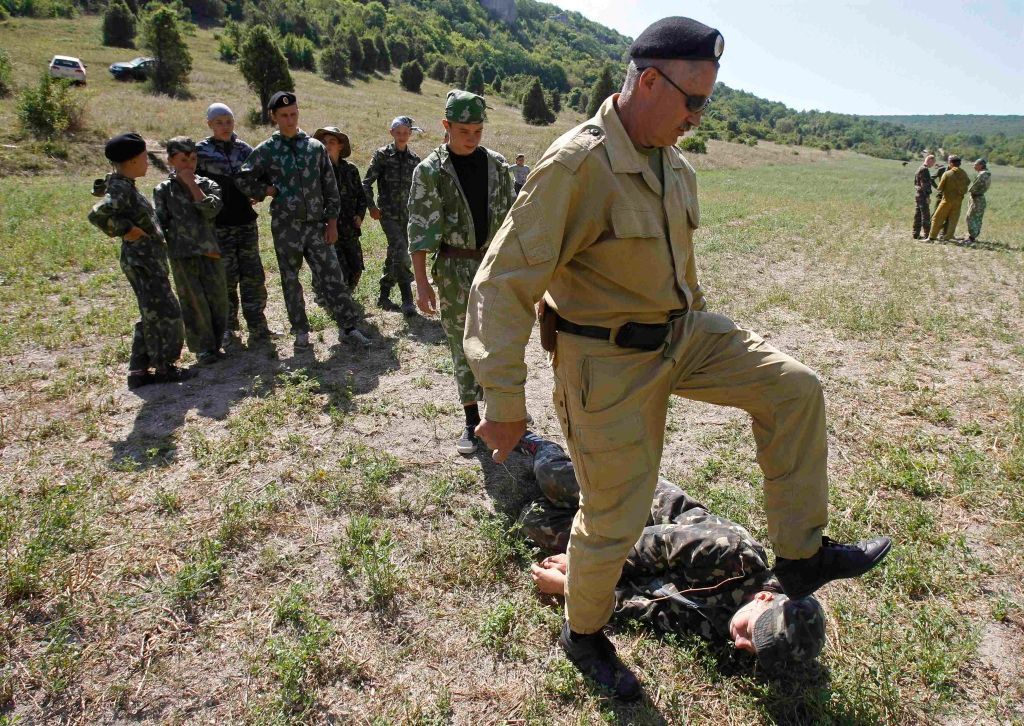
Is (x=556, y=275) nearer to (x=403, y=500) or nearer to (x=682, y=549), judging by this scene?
(x=682, y=549)

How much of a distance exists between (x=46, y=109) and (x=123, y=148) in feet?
64.0

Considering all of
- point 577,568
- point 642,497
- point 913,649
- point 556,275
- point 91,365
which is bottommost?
point 91,365

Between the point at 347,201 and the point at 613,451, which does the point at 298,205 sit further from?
the point at 613,451

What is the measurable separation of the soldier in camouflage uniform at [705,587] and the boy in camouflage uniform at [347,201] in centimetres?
491

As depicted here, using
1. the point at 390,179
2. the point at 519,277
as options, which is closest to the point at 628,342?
the point at 519,277

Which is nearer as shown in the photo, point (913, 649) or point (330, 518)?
point (913, 649)

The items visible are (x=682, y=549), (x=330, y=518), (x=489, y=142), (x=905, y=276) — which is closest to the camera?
(x=682, y=549)

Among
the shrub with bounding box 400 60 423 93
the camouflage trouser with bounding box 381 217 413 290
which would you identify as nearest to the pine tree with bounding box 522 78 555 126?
the shrub with bounding box 400 60 423 93

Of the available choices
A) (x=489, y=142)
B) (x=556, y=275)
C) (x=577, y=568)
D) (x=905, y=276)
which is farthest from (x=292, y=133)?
(x=489, y=142)

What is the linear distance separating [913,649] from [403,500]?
2.50 meters

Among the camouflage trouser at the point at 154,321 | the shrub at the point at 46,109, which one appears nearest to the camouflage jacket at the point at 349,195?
the camouflage trouser at the point at 154,321

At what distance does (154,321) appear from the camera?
15.9ft

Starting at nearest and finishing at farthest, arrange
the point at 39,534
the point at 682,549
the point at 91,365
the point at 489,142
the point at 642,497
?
the point at 642,497 < the point at 682,549 < the point at 39,534 < the point at 91,365 < the point at 489,142

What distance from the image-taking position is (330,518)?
10.9 ft
